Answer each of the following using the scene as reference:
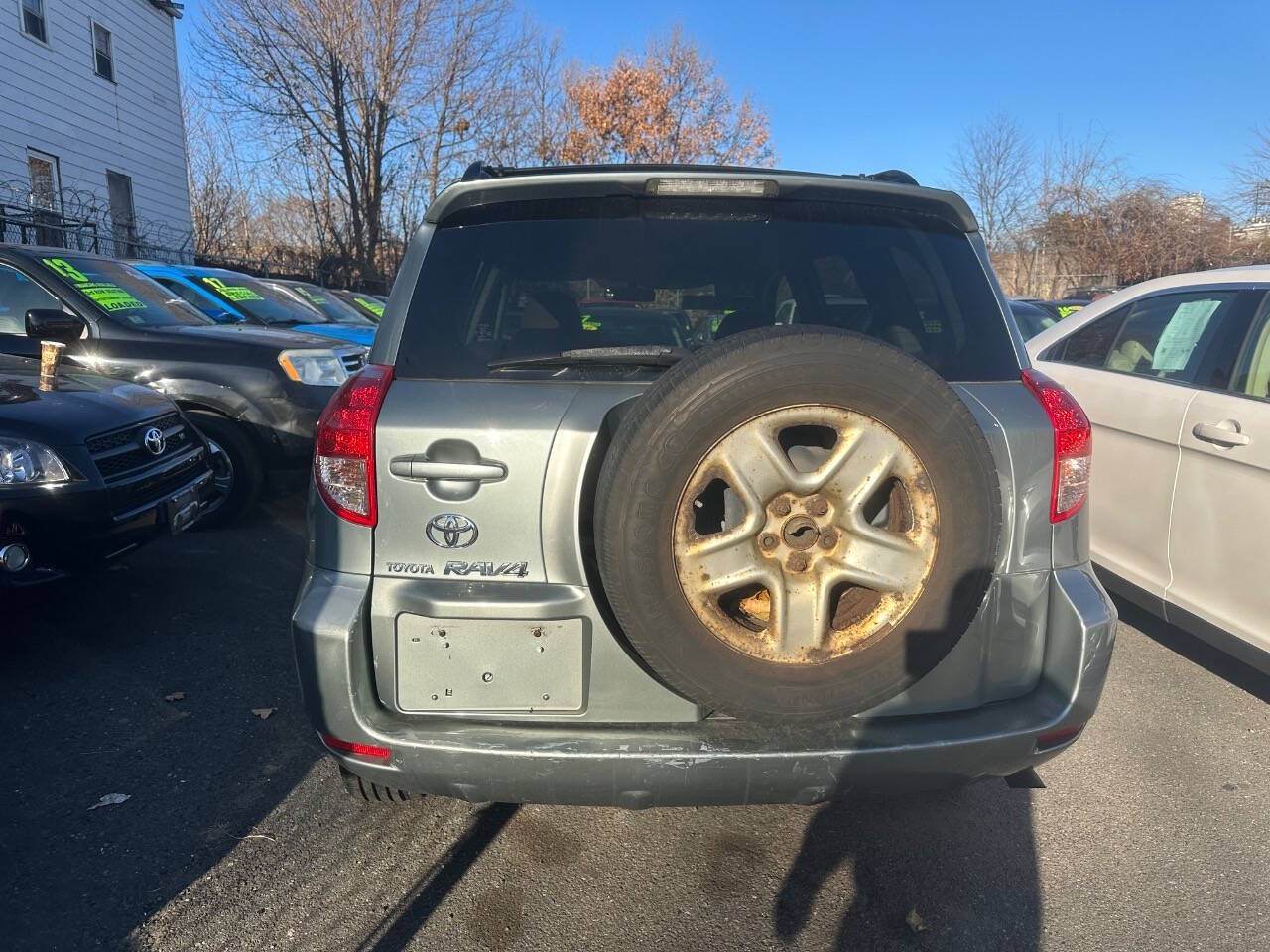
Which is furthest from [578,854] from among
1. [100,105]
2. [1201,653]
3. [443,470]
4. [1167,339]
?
[100,105]

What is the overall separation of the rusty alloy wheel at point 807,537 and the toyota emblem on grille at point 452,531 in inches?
20.5

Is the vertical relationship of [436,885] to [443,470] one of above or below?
below

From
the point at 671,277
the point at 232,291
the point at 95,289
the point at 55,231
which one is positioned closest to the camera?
the point at 671,277

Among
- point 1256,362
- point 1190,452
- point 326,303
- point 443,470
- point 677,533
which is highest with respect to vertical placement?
point 326,303

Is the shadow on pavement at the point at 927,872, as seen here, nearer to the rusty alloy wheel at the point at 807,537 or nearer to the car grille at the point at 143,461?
the rusty alloy wheel at the point at 807,537

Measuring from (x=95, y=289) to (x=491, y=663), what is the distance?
5.54 m

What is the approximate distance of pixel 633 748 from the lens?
2145mm

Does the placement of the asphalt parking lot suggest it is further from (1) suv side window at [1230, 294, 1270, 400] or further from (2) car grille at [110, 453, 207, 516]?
(1) suv side window at [1230, 294, 1270, 400]

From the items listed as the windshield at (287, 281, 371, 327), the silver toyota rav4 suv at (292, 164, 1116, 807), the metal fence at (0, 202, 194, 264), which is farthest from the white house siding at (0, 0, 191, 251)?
the silver toyota rav4 suv at (292, 164, 1116, 807)

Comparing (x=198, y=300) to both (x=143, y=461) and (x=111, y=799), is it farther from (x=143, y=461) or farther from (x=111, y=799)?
(x=111, y=799)

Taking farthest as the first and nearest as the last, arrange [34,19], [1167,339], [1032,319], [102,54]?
[102,54], [34,19], [1032,319], [1167,339]

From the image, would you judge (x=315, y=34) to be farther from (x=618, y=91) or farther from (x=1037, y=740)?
(x=1037, y=740)

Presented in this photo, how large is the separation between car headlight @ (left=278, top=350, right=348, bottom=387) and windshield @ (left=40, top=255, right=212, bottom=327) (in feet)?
3.27

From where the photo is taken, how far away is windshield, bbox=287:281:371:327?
1157cm
